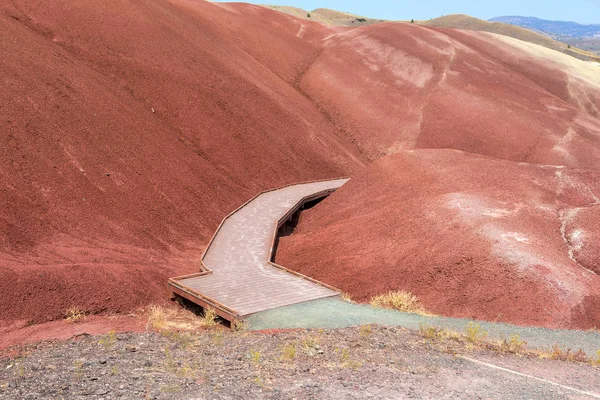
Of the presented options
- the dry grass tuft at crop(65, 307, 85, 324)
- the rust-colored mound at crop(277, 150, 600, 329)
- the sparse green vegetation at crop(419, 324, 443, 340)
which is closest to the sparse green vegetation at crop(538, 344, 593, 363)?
the sparse green vegetation at crop(419, 324, 443, 340)

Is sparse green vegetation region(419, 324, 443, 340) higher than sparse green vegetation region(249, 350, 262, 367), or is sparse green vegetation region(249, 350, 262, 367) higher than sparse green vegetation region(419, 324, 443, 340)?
sparse green vegetation region(249, 350, 262, 367)

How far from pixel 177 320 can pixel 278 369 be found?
5441 millimetres

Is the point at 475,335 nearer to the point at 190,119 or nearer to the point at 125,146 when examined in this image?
the point at 125,146

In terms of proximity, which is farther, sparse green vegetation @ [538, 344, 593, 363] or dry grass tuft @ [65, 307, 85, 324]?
dry grass tuft @ [65, 307, 85, 324]

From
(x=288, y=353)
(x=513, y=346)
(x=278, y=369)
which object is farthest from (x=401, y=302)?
(x=278, y=369)

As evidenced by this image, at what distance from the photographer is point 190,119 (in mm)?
29953

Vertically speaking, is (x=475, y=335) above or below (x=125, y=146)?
below

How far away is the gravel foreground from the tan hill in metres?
131

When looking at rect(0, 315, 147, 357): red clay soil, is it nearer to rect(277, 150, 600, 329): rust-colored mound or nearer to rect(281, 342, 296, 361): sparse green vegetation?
rect(281, 342, 296, 361): sparse green vegetation

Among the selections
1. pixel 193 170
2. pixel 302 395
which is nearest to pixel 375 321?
pixel 302 395

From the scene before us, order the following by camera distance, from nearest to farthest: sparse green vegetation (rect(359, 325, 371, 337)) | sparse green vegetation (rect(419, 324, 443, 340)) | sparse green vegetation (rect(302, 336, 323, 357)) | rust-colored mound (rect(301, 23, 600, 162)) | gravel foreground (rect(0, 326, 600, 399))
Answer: gravel foreground (rect(0, 326, 600, 399)) < sparse green vegetation (rect(302, 336, 323, 357)) < sparse green vegetation (rect(359, 325, 371, 337)) < sparse green vegetation (rect(419, 324, 443, 340)) < rust-colored mound (rect(301, 23, 600, 162))

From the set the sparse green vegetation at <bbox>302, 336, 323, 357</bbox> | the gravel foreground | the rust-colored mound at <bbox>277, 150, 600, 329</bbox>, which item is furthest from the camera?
the rust-colored mound at <bbox>277, 150, 600, 329</bbox>

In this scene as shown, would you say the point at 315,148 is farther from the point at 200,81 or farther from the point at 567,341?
the point at 567,341

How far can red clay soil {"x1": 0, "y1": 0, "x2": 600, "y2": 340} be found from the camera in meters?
16.6
